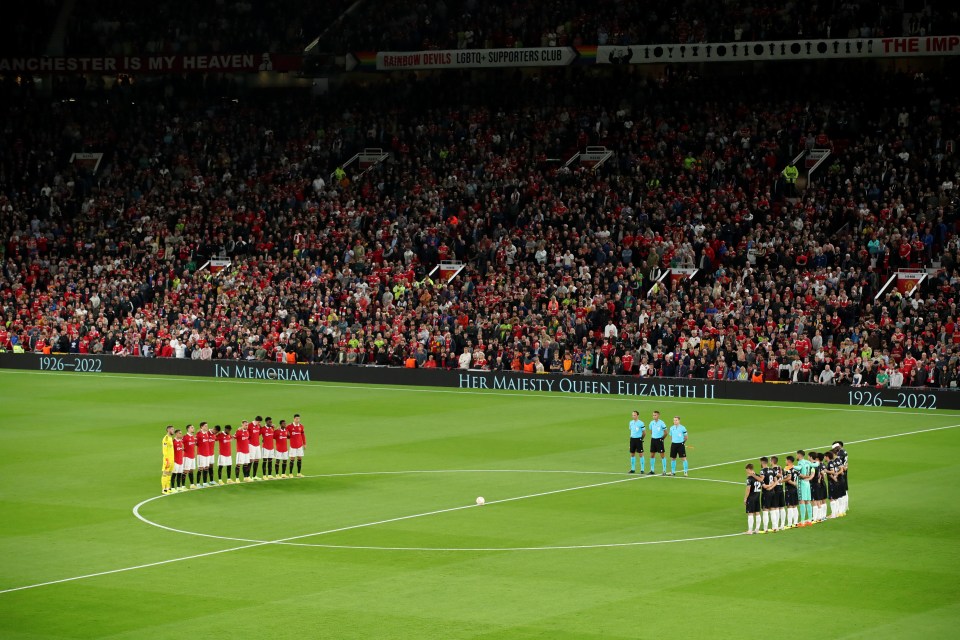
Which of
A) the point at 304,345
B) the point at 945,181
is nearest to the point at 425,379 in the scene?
the point at 304,345

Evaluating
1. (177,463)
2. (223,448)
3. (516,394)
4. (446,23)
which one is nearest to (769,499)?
(223,448)

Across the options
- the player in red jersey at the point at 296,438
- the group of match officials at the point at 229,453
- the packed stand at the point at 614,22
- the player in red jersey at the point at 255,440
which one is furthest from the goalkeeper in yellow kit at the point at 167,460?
the packed stand at the point at 614,22

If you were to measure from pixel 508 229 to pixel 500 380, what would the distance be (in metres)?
9.28

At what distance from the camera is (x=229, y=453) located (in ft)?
104

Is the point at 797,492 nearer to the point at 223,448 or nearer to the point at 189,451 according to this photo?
the point at 223,448

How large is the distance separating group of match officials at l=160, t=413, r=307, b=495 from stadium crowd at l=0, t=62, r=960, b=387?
60.5 feet

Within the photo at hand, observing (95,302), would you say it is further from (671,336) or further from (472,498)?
(472,498)

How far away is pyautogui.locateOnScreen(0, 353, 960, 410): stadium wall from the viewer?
146 ft

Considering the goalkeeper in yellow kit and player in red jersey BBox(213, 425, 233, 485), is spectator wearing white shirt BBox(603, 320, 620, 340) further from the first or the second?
the goalkeeper in yellow kit

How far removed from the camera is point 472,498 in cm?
3022

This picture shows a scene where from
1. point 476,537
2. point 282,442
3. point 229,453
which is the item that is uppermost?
point 282,442

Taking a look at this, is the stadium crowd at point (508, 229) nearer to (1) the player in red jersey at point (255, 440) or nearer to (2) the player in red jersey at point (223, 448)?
(1) the player in red jersey at point (255, 440)

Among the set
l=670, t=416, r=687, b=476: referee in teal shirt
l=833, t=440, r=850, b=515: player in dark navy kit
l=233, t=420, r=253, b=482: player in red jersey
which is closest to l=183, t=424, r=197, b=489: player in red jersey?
l=233, t=420, r=253, b=482: player in red jersey

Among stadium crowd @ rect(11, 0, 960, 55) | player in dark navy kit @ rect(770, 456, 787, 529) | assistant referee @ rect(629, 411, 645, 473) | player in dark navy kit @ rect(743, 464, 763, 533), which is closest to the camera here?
player in dark navy kit @ rect(743, 464, 763, 533)
